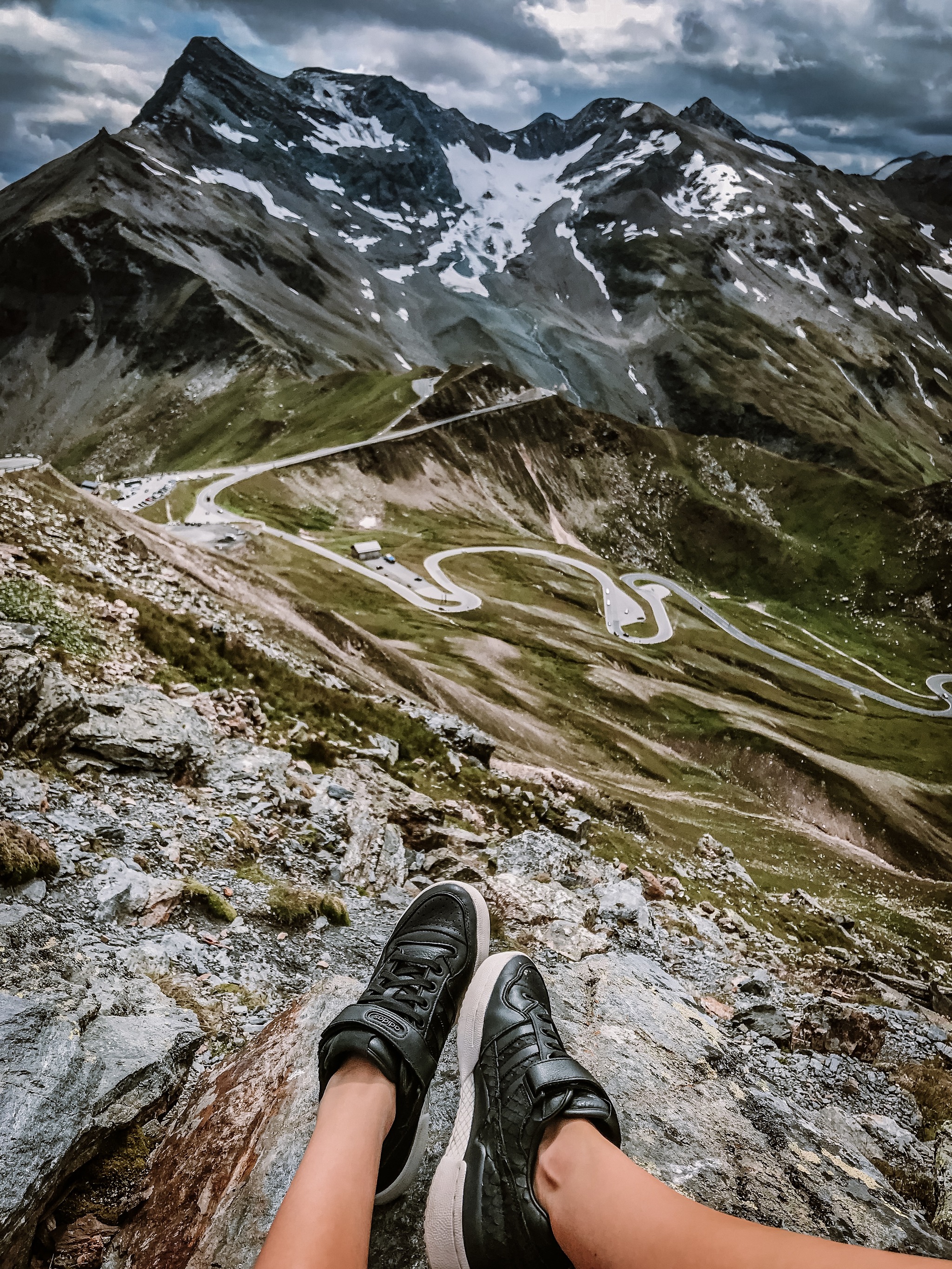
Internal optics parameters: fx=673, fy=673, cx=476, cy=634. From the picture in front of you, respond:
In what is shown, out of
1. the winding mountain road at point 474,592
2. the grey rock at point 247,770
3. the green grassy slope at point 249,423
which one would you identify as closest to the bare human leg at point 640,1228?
the grey rock at point 247,770

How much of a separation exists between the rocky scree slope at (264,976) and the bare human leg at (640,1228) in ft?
4.23

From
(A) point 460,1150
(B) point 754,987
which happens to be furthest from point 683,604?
(A) point 460,1150

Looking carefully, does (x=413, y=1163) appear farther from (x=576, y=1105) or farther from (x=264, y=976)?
(x=264, y=976)

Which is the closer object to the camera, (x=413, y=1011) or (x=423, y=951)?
(x=413, y=1011)

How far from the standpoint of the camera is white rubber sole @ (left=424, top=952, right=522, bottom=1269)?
17.2 feet

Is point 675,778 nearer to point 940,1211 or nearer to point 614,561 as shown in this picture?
point 940,1211

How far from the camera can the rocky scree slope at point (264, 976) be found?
5.74 meters

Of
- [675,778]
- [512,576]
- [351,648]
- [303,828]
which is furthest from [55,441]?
[303,828]

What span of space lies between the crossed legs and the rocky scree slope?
0.92m

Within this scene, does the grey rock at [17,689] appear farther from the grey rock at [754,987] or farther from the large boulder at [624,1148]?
the grey rock at [754,987]

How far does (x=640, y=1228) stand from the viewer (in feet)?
16.9

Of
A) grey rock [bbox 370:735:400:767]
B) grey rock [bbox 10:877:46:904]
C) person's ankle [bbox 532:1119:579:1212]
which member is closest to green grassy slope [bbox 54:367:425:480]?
grey rock [bbox 370:735:400:767]

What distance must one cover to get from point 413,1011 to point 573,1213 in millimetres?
2262

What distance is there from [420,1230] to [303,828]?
9171 millimetres
